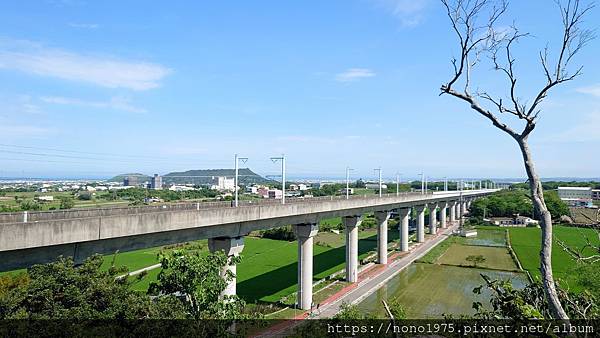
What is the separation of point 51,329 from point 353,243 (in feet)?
100

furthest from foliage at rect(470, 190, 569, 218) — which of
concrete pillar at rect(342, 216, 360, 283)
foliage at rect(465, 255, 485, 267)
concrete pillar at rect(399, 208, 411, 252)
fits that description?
concrete pillar at rect(342, 216, 360, 283)

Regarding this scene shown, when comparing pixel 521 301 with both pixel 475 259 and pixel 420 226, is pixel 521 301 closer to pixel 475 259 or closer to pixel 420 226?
pixel 475 259

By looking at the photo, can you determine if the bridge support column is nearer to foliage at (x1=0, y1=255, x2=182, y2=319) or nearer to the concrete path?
the concrete path

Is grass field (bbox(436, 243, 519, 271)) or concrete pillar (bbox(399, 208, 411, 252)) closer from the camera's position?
grass field (bbox(436, 243, 519, 271))

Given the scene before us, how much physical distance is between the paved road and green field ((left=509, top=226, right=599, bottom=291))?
1221cm

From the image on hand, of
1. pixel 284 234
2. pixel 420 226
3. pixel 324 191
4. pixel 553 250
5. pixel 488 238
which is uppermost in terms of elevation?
pixel 324 191

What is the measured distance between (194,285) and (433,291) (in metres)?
26.5

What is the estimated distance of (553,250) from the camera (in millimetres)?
57094

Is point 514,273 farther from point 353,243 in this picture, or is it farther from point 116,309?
point 116,309

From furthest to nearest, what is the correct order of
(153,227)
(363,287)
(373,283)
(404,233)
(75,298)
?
(404,233), (373,283), (363,287), (153,227), (75,298)

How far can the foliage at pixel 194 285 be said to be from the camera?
53.3 ft

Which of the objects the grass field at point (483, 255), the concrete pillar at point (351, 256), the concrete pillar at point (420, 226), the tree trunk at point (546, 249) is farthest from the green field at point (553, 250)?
the tree trunk at point (546, 249)

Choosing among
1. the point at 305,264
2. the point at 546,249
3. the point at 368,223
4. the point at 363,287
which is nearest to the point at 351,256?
the point at 363,287

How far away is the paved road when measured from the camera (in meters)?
31.2
